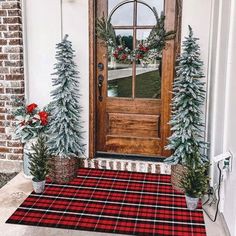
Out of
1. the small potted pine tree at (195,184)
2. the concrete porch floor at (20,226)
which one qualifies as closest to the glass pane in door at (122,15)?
the small potted pine tree at (195,184)

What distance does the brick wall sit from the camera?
3.76 metres

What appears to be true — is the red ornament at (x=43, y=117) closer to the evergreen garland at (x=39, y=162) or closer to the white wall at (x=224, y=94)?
the evergreen garland at (x=39, y=162)

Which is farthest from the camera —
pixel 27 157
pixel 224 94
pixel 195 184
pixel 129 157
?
pixel 129 157

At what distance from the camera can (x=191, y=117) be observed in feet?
10.9

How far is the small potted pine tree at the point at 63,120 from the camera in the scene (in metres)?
3.58

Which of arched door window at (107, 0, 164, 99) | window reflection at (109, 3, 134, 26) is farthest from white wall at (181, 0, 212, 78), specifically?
window reflection at (109, 3, 134, 26)

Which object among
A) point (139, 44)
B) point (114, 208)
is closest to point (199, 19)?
point (139, 44)

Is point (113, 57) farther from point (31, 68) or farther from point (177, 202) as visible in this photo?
point (177, 202)

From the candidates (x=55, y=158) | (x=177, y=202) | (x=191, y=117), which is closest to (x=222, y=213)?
(x=177, y=202)

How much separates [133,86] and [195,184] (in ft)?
4.60

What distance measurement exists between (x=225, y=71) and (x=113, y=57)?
140cm

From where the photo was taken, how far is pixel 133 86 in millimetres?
3910

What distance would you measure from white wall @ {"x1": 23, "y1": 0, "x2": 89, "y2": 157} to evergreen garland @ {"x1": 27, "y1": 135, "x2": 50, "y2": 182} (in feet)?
2.38

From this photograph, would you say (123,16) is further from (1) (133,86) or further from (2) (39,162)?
(2) (39,162)
